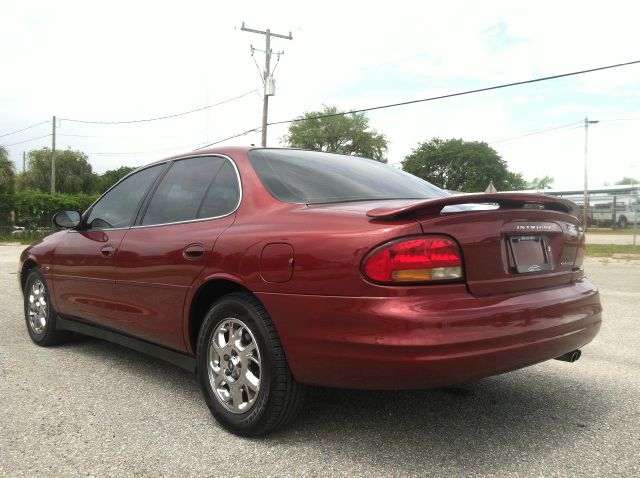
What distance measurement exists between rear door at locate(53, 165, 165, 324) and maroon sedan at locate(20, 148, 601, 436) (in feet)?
0.38

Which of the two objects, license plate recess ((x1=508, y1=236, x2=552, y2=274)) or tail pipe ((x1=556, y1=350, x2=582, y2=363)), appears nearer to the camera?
license plate recess ((x1=508, y1=236, x2=552, y2=274))

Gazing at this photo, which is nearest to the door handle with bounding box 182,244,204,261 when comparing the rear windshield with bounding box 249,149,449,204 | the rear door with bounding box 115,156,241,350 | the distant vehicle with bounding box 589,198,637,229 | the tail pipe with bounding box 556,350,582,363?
the rear door with bounding box 115,156,241,350

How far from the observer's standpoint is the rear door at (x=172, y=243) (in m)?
3.32

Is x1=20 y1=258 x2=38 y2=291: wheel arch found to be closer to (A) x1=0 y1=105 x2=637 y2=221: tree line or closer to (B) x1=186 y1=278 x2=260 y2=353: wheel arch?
(B) x1=186 y1=278 x2=260 y2=353: wheel arch

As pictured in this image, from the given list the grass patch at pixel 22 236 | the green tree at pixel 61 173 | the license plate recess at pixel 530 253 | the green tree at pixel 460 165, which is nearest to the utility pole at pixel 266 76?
the grass patch at pixel 22 236

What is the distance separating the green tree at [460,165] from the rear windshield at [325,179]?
227ft

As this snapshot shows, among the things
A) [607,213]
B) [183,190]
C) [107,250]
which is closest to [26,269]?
[107,250]

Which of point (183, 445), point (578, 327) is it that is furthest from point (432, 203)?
point (183, 445)

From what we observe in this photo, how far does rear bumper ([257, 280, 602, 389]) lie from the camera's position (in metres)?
2.41

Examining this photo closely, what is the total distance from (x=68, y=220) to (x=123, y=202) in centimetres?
65

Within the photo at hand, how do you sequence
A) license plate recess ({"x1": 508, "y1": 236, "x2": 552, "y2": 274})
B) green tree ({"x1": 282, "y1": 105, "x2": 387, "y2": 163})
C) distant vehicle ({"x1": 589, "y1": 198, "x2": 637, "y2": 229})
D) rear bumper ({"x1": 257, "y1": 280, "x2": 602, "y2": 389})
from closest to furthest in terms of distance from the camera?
rear bumper ({"x1": 257, "y1": 280, "x2": 602, "y2": 389}) < license plate recess ({"x1": 508, "y1": 236, "x2": 552, "y2": 274}) < distant vehicle ({"x1": 589, "y1": 198, "x2": 637, "y2": 229}) < green tree ({"x1": 282, "y1": 105, "x2": 387, "y2": 163})

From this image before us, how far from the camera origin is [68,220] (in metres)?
4.66

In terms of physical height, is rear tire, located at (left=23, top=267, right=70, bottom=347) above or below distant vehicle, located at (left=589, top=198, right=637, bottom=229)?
below

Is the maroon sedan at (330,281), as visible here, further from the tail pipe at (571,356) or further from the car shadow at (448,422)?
the car shadow at (448,422)
